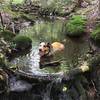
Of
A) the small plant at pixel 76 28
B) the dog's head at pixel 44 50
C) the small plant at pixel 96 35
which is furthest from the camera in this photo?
the small plant at pixel 76 28

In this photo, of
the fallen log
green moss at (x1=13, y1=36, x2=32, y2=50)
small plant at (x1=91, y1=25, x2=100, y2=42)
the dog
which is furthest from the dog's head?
small plant at (x1=91, y1=25, x2=100, y2=42)

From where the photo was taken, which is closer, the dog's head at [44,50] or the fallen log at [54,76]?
the fallen log at [54,76]

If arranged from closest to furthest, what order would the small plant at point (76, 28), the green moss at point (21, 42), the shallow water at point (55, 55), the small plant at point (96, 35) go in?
the shallow water at point (55, 55)
the green moss at point (21, 42)
the small plant at point (96, 35)
the small plant at point (76, 28)

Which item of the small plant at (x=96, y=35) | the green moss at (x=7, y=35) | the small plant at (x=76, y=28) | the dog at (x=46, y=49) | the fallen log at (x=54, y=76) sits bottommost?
the small plant at (x=76, y=28)

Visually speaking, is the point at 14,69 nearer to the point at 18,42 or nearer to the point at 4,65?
the point at 4,65

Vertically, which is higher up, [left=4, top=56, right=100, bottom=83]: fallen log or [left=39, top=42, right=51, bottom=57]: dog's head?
[left=4, top=56, right=100, bottom=83]: fallen log

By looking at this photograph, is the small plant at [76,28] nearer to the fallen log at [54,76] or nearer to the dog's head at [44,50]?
the dog's head at [44,50]

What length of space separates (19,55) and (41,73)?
3116mm

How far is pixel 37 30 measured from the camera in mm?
22375

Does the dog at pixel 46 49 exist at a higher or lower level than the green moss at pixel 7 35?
higher

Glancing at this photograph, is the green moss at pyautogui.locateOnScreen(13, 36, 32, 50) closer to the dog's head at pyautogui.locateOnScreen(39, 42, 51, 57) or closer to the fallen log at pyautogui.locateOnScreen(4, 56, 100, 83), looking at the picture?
the dog's head at pyautogui.locateOnScreen(39, 42, 51, 57)

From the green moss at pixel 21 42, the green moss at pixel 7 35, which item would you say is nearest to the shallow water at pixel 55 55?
the green moss at pixel 21 42

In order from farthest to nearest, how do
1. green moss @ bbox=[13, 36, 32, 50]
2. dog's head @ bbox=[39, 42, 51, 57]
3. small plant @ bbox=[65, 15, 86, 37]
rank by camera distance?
small plant @ bbox=[65, 15, 86, 37]
green moss @ bbox=[13, 36, 32, 50]
dog's head @ bbox=[39, 42, 51, 57]

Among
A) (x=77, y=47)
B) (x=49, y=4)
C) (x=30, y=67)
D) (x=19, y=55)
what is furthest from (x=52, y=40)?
(x=49, y=4)
